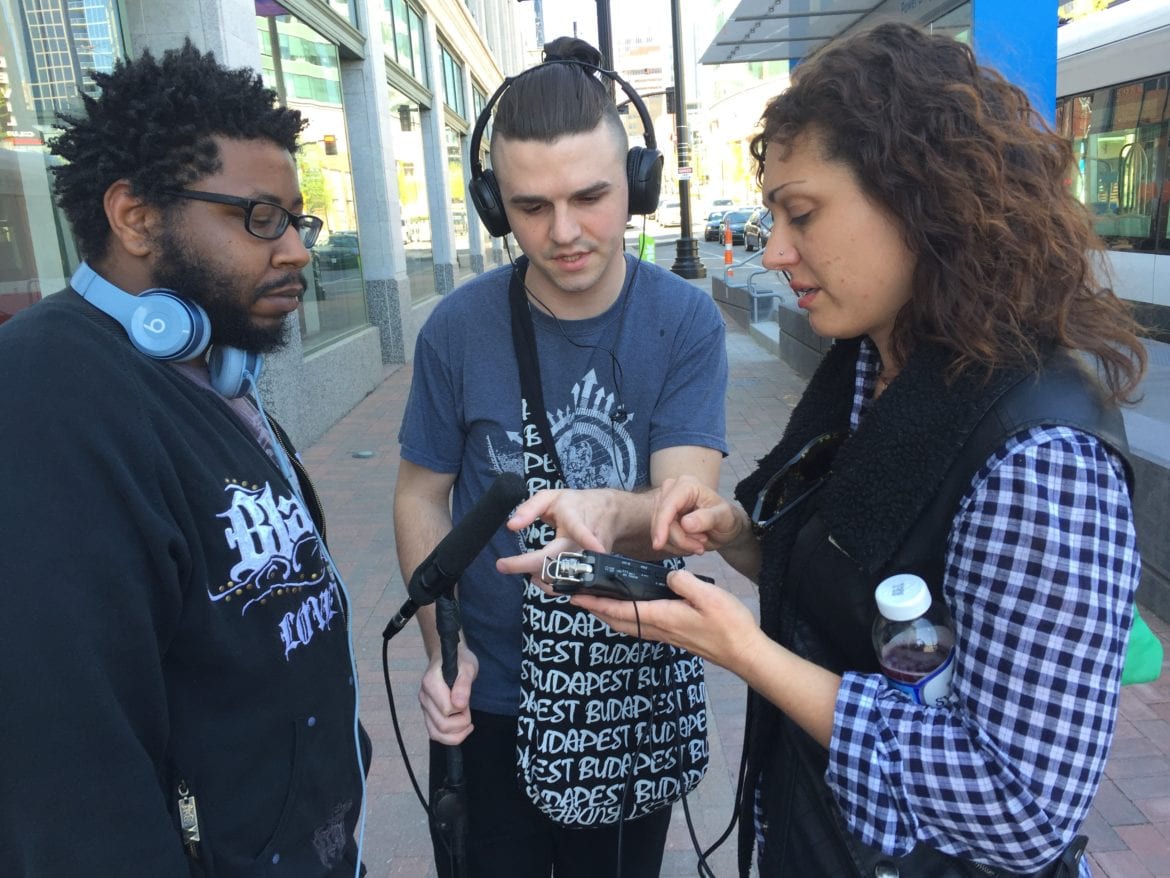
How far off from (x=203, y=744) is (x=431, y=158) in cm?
Result: 1560

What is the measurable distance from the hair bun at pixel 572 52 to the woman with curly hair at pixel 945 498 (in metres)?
0.64

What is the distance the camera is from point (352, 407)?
9.12 m

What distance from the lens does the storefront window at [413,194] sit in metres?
12.6

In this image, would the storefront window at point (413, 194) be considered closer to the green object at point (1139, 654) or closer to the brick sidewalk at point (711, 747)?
the brick sidewalk at point (711, 747)

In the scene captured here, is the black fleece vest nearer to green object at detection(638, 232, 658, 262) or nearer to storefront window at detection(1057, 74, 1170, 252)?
green object at detection(638, 232, 658, 262)

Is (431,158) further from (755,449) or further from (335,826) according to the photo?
(335,826)

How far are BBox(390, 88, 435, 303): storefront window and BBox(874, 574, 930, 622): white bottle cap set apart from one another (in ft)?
35.9

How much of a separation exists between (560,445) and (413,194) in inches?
504

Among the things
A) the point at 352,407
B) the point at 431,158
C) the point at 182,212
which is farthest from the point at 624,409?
the point at 431,158

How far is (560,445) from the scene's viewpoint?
1.89m

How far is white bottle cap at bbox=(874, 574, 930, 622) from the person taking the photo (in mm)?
1187

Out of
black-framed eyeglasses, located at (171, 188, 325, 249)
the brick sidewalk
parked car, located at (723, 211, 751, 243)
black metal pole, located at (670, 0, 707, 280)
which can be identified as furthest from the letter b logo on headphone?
parked car, located at (723, 211, 751, 243)

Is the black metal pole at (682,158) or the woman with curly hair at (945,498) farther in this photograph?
the black metal pole at (682,158)

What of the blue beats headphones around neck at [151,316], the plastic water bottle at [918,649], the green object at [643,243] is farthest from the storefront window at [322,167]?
the plastic water bottle at [918,649]
